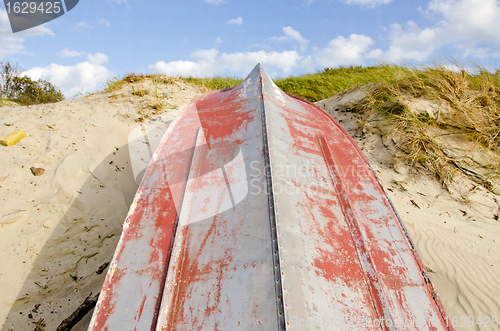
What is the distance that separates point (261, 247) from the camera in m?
1.85

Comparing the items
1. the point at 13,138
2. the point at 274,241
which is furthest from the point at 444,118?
the point at 13,138

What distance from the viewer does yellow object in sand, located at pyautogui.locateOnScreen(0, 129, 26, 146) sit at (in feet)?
14.6

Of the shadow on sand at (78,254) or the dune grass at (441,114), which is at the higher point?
the dune grass at (441,114)

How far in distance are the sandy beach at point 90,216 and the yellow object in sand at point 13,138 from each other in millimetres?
102

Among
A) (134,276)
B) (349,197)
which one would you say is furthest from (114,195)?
(349,197)

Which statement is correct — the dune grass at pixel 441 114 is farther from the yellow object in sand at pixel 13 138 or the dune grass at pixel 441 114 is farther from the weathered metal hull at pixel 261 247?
the yellow object in sand at pixel 13 138

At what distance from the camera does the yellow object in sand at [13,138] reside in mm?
4449

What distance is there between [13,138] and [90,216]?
2.44 metres

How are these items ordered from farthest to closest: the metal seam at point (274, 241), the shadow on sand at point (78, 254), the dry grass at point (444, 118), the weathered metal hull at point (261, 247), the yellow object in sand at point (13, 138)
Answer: the dry grass at point (444, 118)
the yellow object in sand at point (13, 138)
the shadow on sand at point (78, 254)
the weathered metal hull at point (261, 247)
the metal seam at point (274, 241)

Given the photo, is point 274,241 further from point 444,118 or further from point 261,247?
point 444,118

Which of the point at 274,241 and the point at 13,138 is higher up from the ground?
the point at 13,138

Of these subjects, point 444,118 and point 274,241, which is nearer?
point 274,241

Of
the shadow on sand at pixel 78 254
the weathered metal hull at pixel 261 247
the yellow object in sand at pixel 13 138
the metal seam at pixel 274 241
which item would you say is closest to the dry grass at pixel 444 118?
the weathered metal hull at pixel 261 247

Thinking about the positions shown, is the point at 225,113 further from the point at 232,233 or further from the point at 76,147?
the point at 76,147
